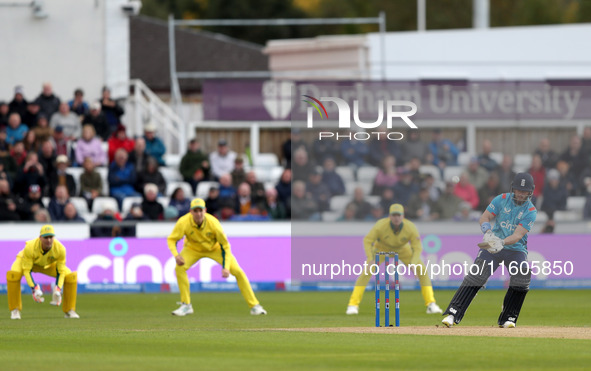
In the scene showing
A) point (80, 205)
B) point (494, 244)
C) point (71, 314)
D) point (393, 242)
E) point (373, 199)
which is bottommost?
point (71, 314)

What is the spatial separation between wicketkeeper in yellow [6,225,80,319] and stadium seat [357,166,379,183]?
756cm

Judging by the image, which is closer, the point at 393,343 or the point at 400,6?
the point at 393,343

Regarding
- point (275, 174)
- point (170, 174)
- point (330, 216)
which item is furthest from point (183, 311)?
point (275, 174)

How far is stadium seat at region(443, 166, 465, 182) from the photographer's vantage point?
2623cm

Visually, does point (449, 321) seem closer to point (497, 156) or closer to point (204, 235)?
point (204, 235)

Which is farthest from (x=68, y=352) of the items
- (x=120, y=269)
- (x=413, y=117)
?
(x=413, y=117)

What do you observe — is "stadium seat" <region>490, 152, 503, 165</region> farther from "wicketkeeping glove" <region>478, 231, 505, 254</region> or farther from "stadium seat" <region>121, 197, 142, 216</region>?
"wicketkeeping glove" <region>478, 231, 505, 254</region>

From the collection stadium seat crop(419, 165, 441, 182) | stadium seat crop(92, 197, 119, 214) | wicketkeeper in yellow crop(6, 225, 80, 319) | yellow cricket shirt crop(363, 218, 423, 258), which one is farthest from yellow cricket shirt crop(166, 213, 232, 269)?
stadium seat crop(92, 197, 119, 214)

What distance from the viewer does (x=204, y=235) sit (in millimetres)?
20922

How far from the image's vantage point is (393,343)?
47.6ft

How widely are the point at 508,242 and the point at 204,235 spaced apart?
6.43 m

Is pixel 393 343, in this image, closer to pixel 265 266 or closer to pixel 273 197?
pixel 265 266

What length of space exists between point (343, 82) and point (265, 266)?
15.0ft

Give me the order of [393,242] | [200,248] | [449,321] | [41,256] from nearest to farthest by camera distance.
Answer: [449,321] < [41,256] < [393,242] < [200,248]
